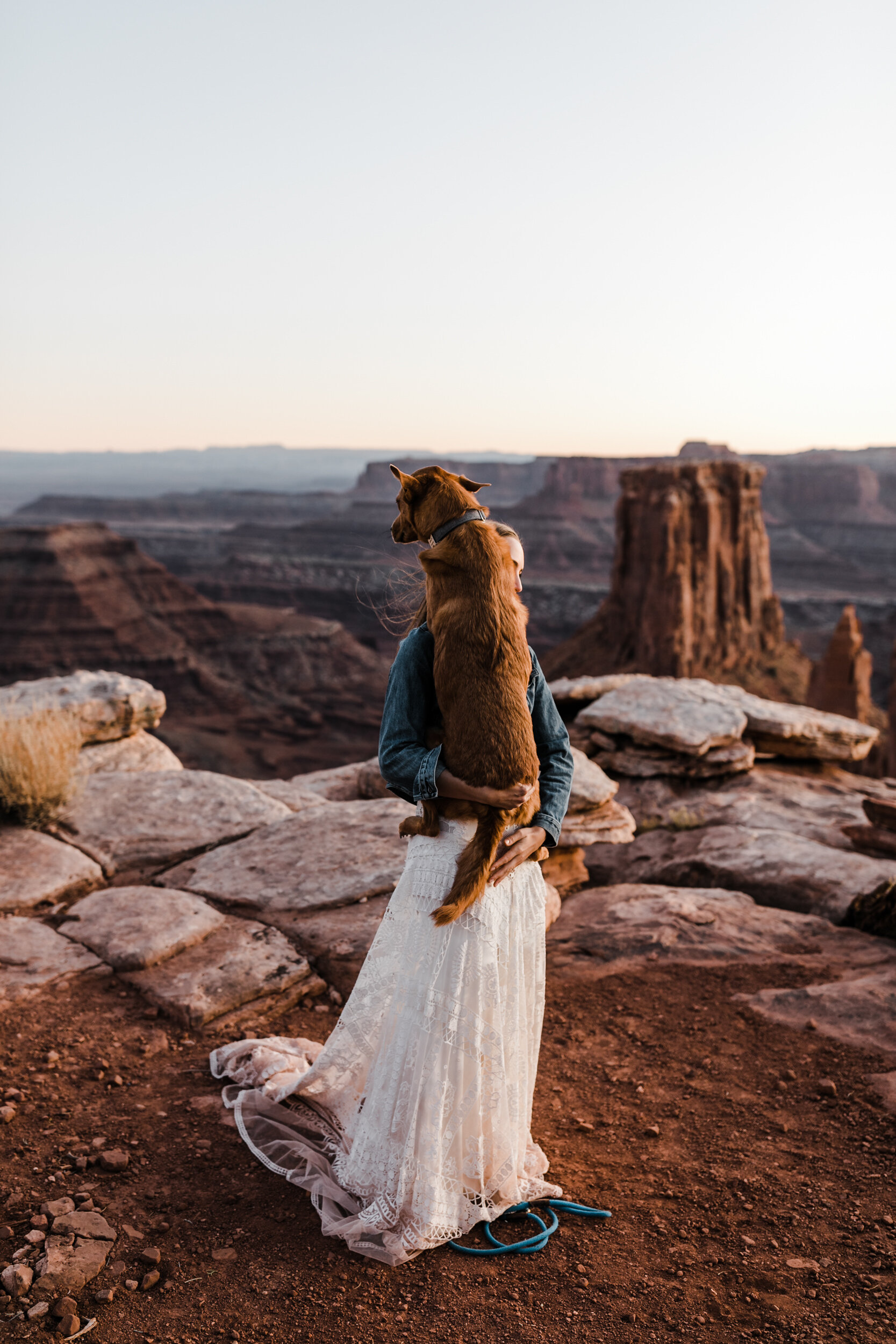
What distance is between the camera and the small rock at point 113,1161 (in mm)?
2830

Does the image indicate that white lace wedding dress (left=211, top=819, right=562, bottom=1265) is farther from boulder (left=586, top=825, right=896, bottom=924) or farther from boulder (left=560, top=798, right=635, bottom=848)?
boulder (left=586, top=825, right=896, bottom=924)

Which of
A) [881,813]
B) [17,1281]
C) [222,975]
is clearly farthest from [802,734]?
[17,1281]

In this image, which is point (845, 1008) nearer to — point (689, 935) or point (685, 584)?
point (689, 935)

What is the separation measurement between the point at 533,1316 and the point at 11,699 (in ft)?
21.7

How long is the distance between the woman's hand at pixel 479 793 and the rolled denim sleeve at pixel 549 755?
9.0 inches

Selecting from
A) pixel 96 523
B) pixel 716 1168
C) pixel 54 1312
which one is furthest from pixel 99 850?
pixel 96 523

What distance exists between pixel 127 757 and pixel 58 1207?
16.8 ft

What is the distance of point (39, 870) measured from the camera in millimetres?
5004

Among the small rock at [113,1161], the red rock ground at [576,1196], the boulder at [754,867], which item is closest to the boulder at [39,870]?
the red rock ground at [576,1196]

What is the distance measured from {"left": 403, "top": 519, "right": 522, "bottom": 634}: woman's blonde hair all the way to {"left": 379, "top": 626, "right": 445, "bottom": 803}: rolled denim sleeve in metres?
0.10

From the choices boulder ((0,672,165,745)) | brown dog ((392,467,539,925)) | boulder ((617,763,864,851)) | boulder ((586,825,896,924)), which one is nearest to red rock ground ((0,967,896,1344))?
brown dog ((392,467,539,925))

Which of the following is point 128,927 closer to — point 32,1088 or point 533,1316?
point 32,1088

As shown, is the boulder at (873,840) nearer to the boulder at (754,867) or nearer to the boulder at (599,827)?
the boulder at (754,867)

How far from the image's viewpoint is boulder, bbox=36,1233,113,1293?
7.54 ft
